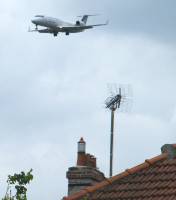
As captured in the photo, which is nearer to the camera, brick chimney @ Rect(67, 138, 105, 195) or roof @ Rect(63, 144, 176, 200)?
roof @ Rect(63, 144, 176, 200)

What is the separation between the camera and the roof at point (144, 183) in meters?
21.7

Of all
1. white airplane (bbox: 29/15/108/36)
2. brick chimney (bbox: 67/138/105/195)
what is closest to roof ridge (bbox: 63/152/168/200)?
brick chimney (bbox: 67/138/105/195)

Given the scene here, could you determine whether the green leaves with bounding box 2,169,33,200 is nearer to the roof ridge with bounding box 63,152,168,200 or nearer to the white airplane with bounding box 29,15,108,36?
the roof ridge with bounding box 63,152,168,200

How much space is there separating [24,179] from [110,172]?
2358 centimetres

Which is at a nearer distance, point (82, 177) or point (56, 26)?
point (82, 177)

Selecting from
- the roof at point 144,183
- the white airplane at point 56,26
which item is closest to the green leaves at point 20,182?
the roof at point 144,183

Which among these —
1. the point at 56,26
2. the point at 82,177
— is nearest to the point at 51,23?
the point at 56,26

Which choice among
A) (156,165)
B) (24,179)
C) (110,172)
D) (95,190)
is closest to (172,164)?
(156,165)

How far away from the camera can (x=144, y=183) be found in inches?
879

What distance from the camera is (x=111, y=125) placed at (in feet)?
157

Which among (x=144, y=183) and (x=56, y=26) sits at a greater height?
(x=56, y=26)

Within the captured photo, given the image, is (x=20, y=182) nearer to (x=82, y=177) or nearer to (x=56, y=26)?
(x=82, y=177)

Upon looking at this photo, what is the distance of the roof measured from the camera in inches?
852

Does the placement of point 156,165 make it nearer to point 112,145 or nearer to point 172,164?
point 172,164
